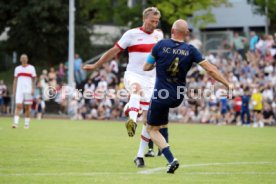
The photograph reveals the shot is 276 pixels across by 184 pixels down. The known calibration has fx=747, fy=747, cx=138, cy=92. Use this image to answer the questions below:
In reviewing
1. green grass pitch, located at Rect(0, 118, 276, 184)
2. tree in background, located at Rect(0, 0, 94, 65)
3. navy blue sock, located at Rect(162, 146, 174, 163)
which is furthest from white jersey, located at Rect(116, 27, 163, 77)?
tree in background, located at Rect(0, 0, 94, 65)

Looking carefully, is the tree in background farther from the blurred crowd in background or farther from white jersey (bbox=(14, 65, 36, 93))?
white jersey (bbox=(14, 65, 36, 93))

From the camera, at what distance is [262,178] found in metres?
10.6

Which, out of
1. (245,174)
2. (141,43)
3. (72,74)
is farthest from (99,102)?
(245,174)

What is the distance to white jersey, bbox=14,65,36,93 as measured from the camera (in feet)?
79.6

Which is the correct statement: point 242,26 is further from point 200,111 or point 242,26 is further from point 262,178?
point 262,178

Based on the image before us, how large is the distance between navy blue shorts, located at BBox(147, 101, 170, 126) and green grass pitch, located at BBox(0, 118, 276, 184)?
0.76 meters

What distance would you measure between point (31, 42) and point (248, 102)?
20253 mm

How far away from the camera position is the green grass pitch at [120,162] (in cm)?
1033

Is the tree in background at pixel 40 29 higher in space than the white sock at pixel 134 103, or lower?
higher

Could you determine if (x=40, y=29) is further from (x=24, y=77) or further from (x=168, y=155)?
(x=168, y=155)

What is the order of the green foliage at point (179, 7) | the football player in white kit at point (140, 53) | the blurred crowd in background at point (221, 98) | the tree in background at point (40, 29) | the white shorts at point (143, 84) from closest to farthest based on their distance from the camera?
the football player in white kit at point (140, 53)
the white shorts at point (143, 84)
the blurred crowd in background at point (221, 98)
the green foliage at point (179, 7)
the tree in background at point (40, 29)

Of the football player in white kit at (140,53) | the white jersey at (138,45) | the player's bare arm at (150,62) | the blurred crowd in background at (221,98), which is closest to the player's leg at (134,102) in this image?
the football player in white kit at (140,53)

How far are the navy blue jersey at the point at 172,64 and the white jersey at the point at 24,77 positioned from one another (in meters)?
13.6

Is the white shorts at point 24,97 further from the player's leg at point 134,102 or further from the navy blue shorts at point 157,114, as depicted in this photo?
the navy blue shorts at point 157,114
